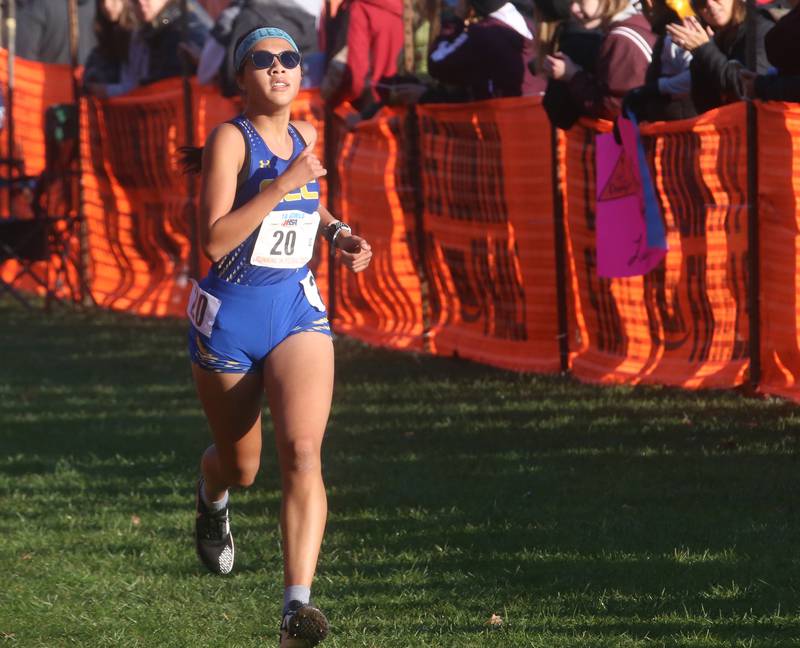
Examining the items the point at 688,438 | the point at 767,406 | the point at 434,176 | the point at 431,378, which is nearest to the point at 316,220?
the point at 688,438

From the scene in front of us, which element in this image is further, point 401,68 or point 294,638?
point 401,68

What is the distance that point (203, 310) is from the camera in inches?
237

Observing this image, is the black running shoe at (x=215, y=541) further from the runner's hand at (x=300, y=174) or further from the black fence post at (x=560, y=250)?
the black fence post at (x=560, y=250)

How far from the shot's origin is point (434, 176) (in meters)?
12.6

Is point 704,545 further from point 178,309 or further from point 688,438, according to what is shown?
point 178,309

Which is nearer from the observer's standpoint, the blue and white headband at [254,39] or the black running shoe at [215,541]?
the blue and white headband at [254,39]

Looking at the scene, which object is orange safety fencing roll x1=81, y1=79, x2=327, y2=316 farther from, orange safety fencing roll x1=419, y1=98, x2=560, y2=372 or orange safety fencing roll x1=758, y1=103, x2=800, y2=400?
orange safety fencing roll x1=758, y1=103, x2=800, y2=400

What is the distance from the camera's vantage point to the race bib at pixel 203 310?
5.97 meters

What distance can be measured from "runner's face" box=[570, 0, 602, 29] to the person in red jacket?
2.75 meters

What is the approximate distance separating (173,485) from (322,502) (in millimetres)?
2930

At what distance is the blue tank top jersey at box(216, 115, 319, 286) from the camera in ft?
19.4

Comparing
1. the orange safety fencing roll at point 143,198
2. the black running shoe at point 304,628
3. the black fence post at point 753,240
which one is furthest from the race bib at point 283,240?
the orange safety fencing roll at point 143,198

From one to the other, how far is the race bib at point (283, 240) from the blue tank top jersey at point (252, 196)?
2 centimetres

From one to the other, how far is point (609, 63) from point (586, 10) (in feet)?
1.31
